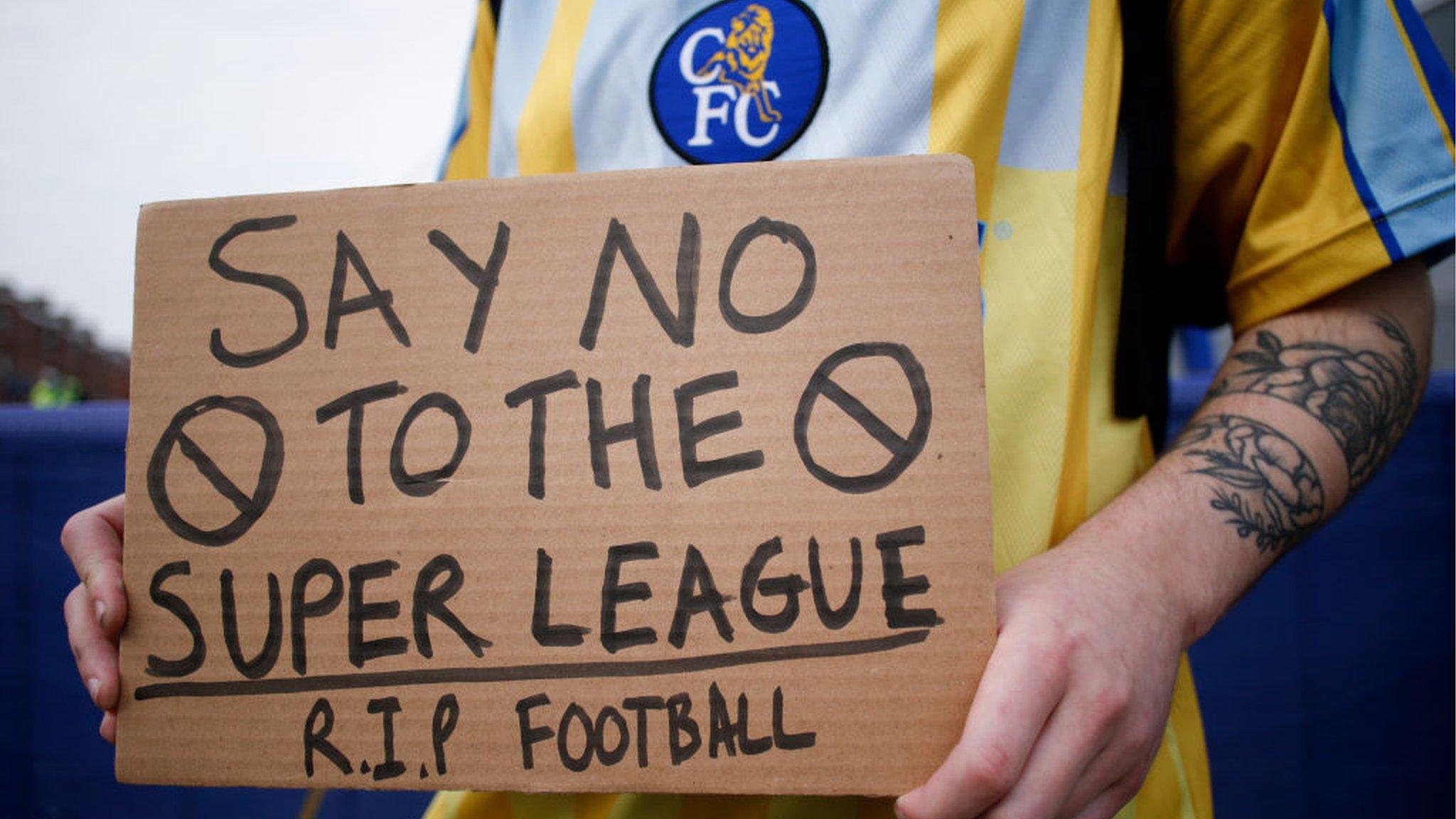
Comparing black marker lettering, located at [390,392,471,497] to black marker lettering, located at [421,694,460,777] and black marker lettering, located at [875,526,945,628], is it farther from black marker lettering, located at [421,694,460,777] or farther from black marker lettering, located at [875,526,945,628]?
black marker lettering, located at [875,526,945,628]

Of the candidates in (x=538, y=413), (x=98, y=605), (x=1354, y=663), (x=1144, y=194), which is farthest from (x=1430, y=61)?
(x=1354, y=663)

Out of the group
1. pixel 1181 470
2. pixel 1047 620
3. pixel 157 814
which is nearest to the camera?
pixel 1047 620

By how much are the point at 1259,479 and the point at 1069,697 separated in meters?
0.26

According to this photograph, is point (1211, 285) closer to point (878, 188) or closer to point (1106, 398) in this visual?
point (1106, 398)

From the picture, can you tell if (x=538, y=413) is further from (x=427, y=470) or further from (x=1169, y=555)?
(x=1169, y=555)

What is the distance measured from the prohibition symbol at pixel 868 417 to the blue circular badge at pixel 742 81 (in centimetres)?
21

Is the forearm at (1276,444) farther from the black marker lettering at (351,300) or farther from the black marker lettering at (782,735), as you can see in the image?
the black marker lettering at (351,300)

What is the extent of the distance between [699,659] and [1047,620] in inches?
8.3

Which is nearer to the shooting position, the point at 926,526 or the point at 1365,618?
the point at 926,526

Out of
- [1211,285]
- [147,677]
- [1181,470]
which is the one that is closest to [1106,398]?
[1181,470]

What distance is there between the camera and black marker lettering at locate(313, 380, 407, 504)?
527 mm

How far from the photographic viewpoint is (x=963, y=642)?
47 cm

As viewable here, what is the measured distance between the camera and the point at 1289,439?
579 millimetres

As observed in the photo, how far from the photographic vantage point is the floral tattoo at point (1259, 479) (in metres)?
0.55
